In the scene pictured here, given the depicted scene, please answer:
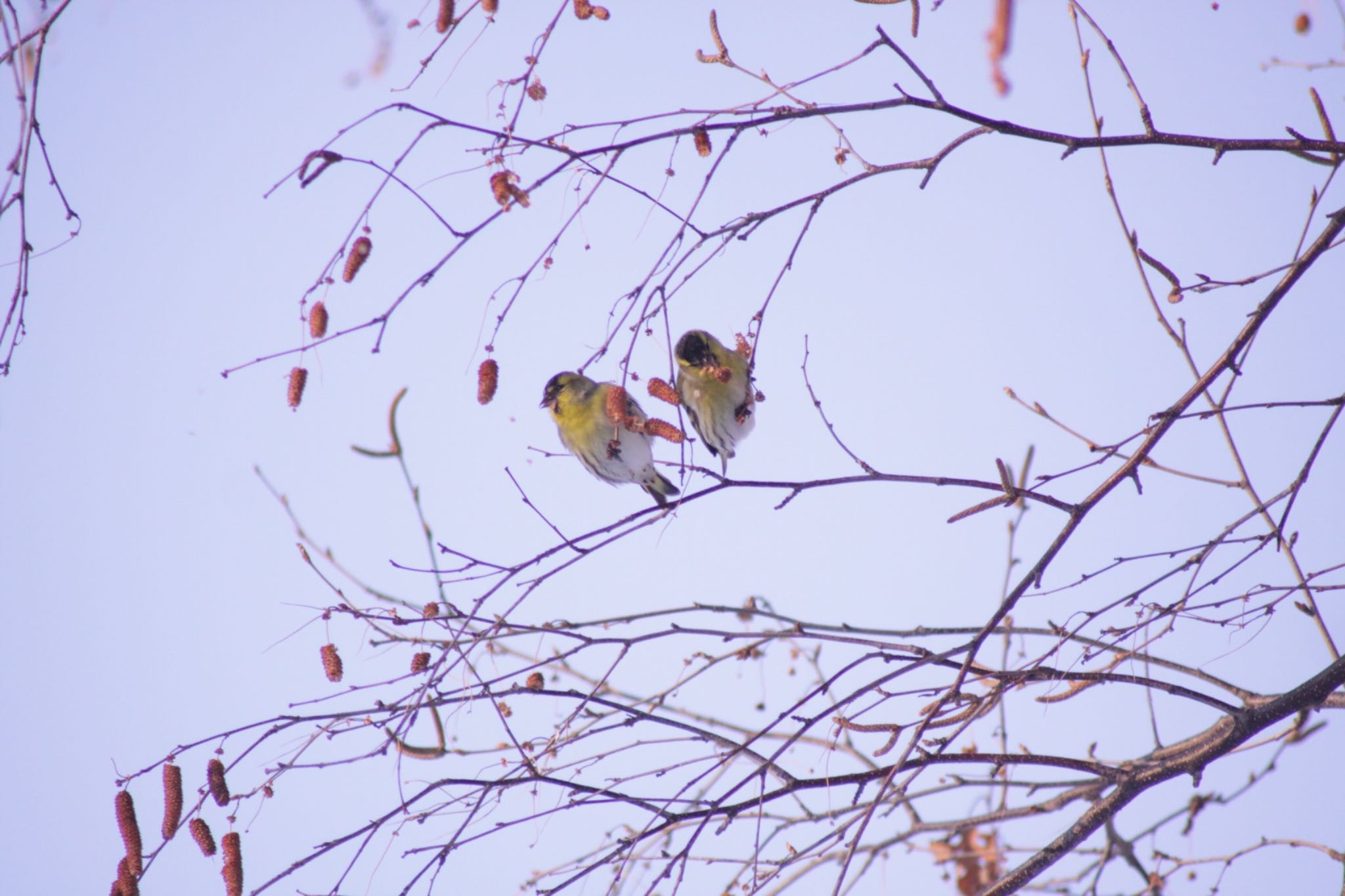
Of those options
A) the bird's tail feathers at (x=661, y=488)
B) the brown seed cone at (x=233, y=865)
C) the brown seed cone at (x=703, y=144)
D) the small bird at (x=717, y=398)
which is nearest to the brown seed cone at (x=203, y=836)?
the brown seed cone at (x=233, y=865)

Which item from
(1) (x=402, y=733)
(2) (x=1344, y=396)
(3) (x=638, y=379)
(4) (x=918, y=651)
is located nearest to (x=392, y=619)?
(1) (x=402, y=733)

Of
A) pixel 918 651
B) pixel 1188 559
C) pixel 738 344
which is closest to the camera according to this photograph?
pixel 918 651

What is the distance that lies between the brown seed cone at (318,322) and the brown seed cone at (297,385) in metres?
0.16

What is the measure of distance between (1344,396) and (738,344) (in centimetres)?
154

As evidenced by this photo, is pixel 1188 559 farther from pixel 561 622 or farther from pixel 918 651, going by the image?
pixel 561 622

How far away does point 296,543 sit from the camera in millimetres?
2955

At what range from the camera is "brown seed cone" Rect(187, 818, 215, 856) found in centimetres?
243

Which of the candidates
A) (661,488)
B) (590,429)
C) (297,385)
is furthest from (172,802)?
(661,488)

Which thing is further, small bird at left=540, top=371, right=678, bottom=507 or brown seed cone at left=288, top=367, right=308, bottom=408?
small bird at left=540, top=371, right=678, bottom=507

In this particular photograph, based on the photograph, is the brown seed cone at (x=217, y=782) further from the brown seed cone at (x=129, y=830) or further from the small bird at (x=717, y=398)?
the small bird at (x=717, y=398)

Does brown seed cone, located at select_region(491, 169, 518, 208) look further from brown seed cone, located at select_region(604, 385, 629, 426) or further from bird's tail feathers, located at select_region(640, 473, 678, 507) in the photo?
bird's tail feathers, located at select_region(640, 473, 678, 507)

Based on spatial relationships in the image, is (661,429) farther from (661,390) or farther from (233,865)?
(233,865)

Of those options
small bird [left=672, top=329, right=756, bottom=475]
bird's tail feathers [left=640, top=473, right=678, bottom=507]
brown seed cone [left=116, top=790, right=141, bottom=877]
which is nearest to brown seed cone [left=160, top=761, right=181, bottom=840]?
brown seed cone [left=116, top=790, right=141, bottom=877]

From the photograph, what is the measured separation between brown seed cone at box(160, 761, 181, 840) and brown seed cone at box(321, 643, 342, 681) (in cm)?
37
